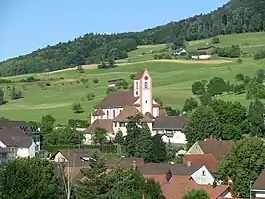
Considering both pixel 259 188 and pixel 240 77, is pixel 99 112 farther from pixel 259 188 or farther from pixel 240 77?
pixel 259 188

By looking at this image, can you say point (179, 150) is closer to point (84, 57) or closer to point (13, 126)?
point (13, 126)

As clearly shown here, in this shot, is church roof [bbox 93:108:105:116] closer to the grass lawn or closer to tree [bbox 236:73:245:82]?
the grass lawn

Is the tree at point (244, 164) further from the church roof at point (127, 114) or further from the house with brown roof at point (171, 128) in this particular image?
the church roof at point (127, 114)

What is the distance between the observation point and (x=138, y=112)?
8119 cm

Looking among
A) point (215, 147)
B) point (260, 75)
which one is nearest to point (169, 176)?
point (215, 147)

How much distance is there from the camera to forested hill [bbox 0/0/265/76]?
16162 cm

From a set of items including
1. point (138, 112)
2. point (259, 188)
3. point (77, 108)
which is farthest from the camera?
point (77, 108)

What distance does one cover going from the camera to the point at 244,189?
4794 centimetres

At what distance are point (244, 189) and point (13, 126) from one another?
117 ft

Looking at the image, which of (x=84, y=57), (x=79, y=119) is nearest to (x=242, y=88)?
(x=79, y=119)

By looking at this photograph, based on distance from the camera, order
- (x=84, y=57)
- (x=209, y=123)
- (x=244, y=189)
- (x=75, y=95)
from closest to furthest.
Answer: (x=244, y=189) < (x=209, y=123) < (x=75, y=95) < (x=84, y=57)

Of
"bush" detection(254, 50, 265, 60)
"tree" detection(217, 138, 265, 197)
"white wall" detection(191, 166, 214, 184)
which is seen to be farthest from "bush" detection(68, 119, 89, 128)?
"bush" detection(254, 50, 265, 60)

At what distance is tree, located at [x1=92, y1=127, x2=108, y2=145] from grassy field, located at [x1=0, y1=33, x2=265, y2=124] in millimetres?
14572

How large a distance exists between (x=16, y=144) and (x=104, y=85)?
50690 mm
